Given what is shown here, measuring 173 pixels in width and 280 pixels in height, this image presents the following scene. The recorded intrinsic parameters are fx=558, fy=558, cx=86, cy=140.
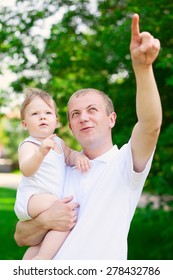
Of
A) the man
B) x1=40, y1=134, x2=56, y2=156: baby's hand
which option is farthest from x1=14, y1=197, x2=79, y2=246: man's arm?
x1=40, y1=134, x2=56, y2=156: baby's hand

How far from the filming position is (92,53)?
9.00 metres

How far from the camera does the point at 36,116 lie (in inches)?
100

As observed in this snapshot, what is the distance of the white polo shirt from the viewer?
241 cm

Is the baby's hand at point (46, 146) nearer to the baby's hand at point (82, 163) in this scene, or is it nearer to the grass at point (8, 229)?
the baby's hand at point (82, 163)

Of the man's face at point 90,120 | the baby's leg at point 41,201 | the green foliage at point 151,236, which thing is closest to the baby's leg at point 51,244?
the baby's leg at point 41,201

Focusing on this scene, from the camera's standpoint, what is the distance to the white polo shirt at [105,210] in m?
2.41

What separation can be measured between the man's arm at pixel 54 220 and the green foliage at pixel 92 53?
560 centimetres

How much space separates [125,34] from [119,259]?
5979 mm

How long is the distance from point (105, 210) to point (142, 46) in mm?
771

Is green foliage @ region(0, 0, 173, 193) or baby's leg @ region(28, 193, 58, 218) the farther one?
green foliage @ region(0, 0, 173, 193)

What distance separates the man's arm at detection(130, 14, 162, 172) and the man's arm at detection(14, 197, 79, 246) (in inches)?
13.7

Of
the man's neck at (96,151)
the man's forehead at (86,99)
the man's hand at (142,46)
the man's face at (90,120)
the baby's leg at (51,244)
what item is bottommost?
the baby's leg at (51,244)

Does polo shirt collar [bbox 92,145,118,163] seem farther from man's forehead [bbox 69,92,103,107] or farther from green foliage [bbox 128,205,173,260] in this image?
green foliage [bbox 128,205,173,260]
